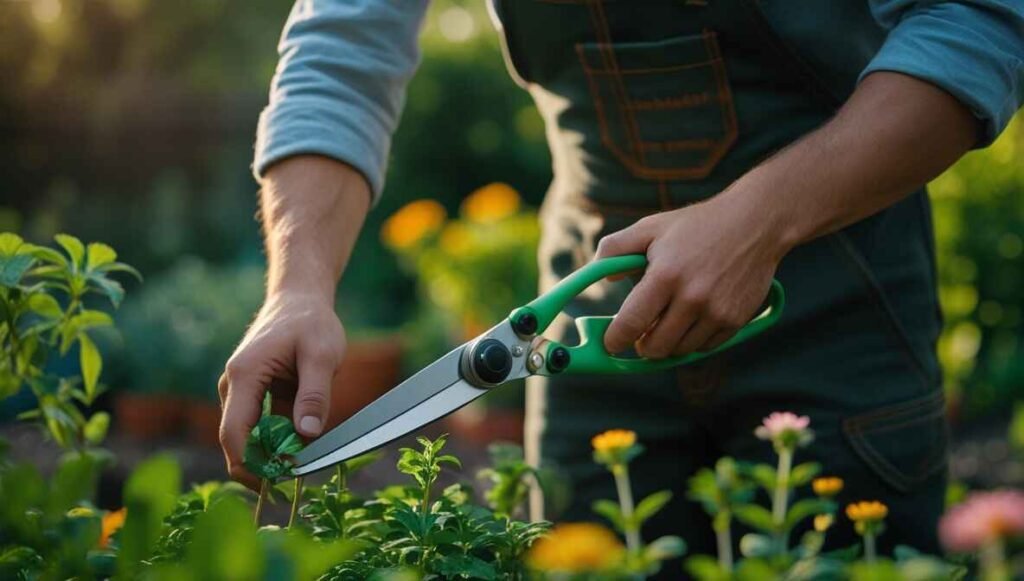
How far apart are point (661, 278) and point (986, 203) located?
3941 millimetres

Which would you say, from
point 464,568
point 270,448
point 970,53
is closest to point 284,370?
point 270,448

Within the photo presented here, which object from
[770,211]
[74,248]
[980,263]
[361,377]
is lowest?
[980,263]

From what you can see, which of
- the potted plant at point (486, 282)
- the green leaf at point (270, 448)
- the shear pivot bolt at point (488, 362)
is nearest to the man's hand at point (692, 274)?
the shear pivot bolt at point (488, 362)

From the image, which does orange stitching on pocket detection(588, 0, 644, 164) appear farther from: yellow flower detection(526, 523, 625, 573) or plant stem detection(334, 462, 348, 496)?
yellow flower detection(526, 523, 625, 573)

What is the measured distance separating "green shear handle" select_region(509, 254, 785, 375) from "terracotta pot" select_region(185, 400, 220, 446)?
3760mm

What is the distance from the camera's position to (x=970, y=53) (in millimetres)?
1175

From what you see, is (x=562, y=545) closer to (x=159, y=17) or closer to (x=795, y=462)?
(x=795, y=462)

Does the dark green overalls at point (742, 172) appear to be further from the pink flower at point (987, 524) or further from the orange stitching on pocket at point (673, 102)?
the pink flower at point (987, 524)

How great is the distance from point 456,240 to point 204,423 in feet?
4.10

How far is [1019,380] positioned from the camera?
4.88 metres

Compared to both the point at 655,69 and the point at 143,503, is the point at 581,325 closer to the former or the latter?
the point at 655,69

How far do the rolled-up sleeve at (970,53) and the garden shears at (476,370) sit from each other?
324 millimetres

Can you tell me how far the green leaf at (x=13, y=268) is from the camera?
117cm

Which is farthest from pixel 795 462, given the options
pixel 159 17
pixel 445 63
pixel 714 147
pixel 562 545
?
pixel 159 17
